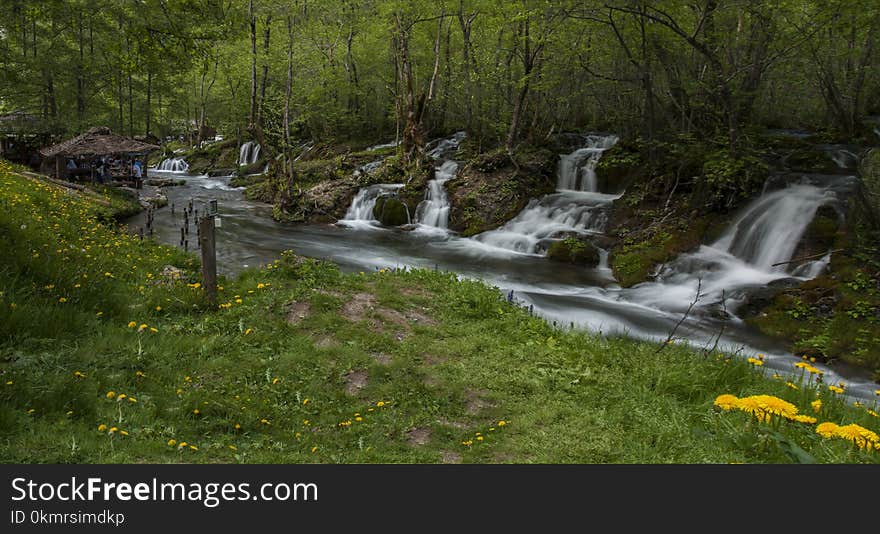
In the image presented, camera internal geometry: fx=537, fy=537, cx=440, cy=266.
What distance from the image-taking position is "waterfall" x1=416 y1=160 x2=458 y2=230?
73.6 ft

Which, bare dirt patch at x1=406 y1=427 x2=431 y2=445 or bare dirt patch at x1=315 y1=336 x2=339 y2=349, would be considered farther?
bare dirt patch at x1=315 y1=336 x2=339 y2=349

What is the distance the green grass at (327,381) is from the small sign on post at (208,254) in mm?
165

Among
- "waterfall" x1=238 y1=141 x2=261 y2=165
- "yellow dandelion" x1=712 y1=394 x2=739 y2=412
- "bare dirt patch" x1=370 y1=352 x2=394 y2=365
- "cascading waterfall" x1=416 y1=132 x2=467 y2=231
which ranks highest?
"waterfall" x1=238 y1=141 x2=261 y2=165

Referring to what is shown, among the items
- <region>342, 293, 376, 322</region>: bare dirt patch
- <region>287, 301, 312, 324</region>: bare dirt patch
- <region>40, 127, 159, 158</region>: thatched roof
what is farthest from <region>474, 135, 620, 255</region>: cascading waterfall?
<region>40, 127, 159, 158</region>: thatched roof

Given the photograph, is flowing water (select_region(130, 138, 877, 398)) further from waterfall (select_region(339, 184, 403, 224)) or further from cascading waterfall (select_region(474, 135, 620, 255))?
waterfall (select_region(339, 184, 403, 224))

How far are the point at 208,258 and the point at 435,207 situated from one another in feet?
49.5

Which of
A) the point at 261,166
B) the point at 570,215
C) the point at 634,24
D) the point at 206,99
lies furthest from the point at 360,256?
the point at 206,99

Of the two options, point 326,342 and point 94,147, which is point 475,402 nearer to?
point 326,342

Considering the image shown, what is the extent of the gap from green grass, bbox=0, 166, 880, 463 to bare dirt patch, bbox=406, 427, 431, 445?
26 millimetres

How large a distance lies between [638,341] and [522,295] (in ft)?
12.1

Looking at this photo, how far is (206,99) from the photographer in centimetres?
4947

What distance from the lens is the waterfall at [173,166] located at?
45.7 metres

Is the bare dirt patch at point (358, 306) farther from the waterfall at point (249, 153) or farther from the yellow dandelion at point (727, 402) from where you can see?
the waterfall at point (249, 153)
